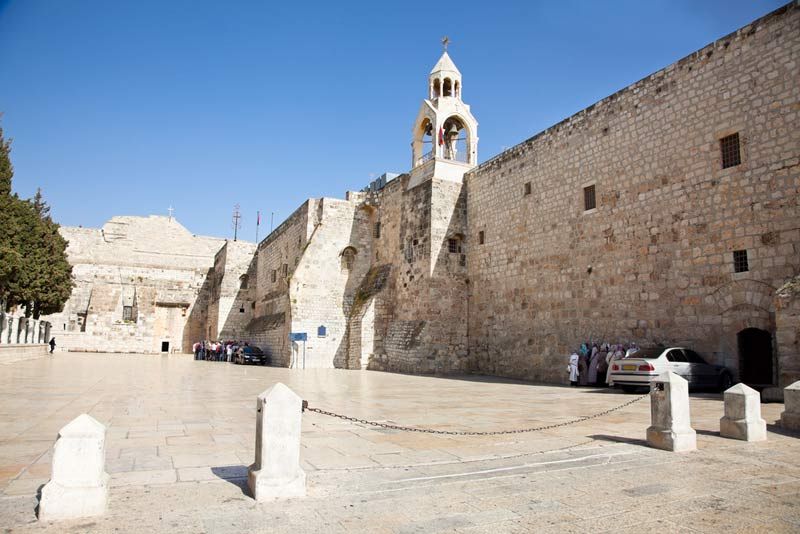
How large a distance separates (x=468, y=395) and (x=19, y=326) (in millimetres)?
23873

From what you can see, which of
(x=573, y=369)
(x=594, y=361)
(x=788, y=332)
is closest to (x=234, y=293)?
(x=573, y=369)

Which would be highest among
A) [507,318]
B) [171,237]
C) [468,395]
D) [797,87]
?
[171,237]

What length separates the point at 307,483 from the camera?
4.23m

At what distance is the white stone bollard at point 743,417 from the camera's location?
601 centimetres

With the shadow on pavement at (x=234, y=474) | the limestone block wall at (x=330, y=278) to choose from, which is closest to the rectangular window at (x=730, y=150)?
the shadow on pavement at (x=234, y=474)

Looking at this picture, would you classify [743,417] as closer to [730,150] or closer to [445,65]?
[730,150]

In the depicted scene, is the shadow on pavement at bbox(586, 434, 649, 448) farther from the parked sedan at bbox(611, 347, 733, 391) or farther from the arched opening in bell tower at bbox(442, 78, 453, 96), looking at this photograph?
the arched opening in bell tower at bbox(442, 78, 453, 96)

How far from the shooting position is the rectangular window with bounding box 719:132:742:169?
37.2ft

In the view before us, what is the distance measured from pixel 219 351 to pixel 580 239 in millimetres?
23830

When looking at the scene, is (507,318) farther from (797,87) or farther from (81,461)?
(81,461)

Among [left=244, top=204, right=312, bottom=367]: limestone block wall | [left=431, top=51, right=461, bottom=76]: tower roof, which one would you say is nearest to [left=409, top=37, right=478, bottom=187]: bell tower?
[left=431, top=51, right=461, bottom=76]: tower roof

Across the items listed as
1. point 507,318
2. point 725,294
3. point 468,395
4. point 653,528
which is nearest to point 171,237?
point 507,318

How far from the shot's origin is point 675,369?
10.7 m

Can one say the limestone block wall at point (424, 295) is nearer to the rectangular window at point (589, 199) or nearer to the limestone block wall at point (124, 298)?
the rectangular window at point (589, 199)
